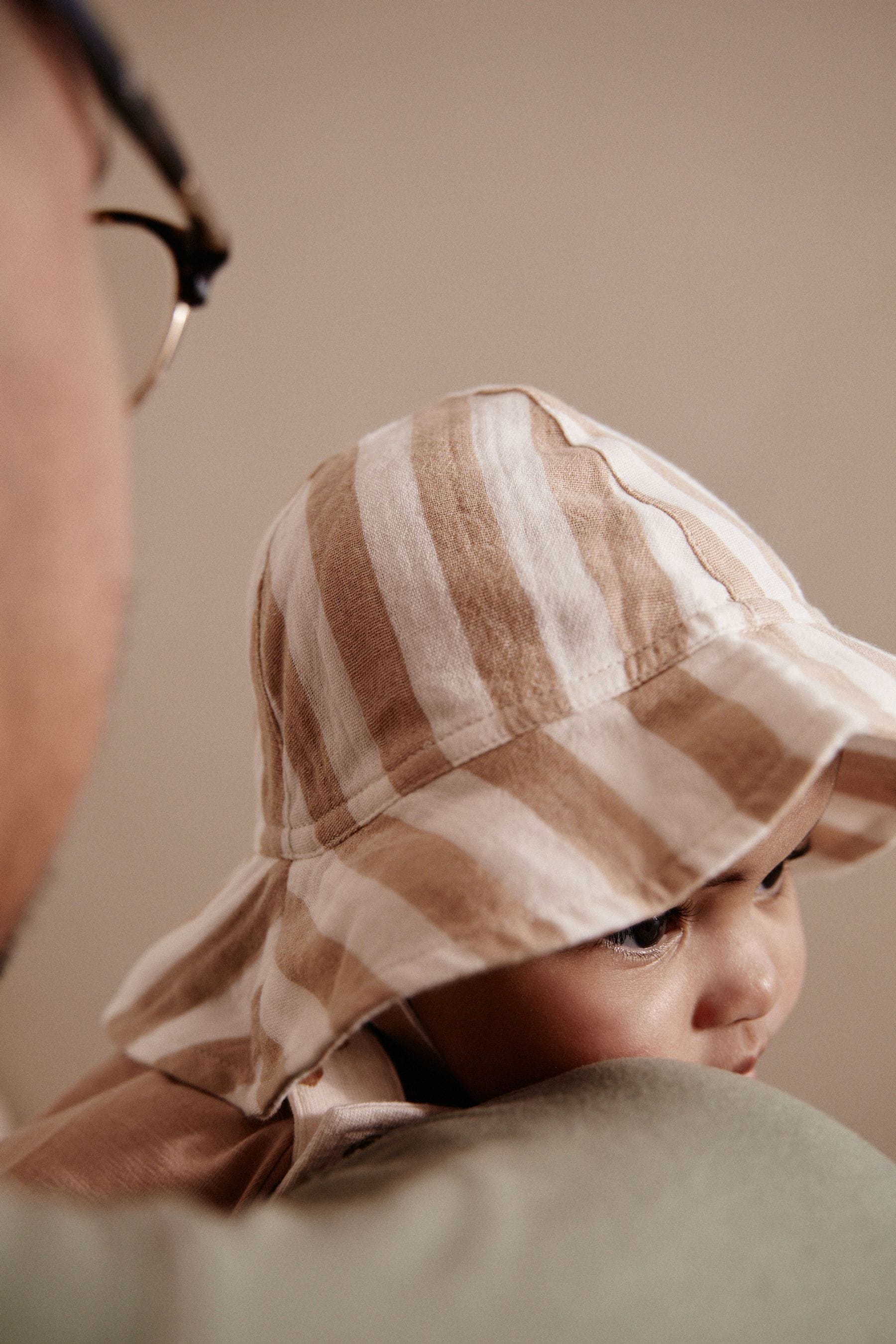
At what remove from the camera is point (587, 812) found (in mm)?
331

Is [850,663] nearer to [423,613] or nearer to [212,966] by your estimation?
[423,613]

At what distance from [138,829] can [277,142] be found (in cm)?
66

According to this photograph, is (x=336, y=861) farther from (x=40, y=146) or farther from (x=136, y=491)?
(x=136, y=491)

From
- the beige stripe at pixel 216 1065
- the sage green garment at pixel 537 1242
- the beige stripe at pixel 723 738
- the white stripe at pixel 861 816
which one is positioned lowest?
the white stripe at pixel 861 816

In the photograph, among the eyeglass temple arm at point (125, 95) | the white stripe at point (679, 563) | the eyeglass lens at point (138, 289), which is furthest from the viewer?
the white stripe at point (679, 563)

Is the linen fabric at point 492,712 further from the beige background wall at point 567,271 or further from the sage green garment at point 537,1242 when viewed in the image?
the beige background wall at point 567,271

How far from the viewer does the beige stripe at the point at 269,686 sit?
455mm

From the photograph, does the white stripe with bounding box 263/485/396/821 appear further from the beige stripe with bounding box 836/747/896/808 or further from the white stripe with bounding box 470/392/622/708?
the beige stripe with bounding box 836/747/896/808

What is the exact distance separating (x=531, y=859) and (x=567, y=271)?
526 millimetres

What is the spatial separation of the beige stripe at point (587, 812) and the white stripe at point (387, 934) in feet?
0.20

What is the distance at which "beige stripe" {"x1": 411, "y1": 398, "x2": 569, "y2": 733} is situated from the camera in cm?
36

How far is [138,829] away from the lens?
2.93ft

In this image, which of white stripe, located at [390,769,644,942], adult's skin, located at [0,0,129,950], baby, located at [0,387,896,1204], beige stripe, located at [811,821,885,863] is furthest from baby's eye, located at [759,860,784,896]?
adult's skin, located at [0,0,129,950]

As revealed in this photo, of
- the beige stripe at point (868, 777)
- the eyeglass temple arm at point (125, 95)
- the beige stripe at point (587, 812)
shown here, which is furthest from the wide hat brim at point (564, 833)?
the eyeglass temple arm at point (125, 95)
